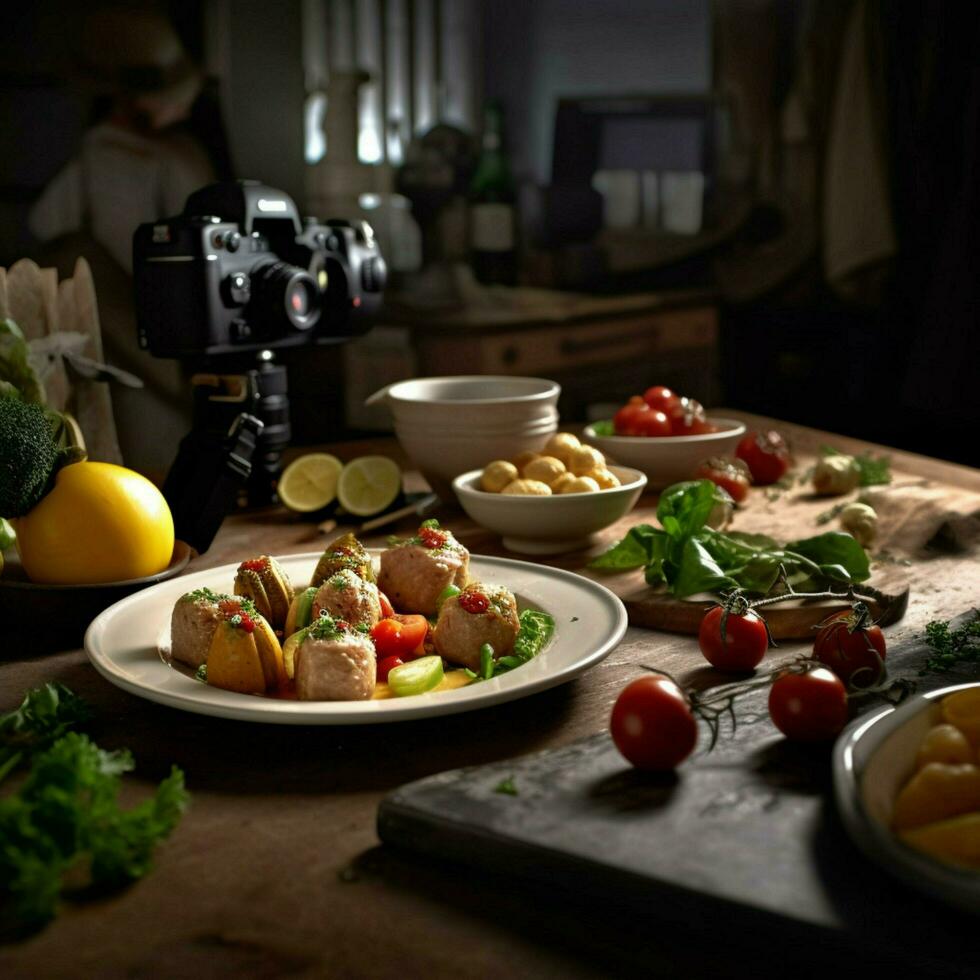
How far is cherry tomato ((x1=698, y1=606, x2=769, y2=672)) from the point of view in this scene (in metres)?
1.09

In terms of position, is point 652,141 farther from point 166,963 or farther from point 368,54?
point 166,963

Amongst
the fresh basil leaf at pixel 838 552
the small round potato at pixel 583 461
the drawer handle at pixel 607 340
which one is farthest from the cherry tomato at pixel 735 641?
the drawer handle at pixel 607 340

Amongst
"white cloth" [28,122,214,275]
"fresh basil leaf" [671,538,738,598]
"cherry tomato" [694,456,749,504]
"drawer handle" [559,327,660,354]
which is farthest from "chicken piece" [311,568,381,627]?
"drawer handle" [559,327,660,354]

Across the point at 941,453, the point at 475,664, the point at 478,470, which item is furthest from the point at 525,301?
the point at 475,664

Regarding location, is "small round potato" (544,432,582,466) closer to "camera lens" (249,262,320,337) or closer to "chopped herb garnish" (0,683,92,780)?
"camera lens" (249,262,320,337)

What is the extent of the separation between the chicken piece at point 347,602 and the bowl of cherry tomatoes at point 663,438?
790 mm

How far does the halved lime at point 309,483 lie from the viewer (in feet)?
5.61

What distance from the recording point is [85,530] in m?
1.20

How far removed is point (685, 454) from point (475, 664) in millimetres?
854

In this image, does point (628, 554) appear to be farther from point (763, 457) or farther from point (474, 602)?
point (763, 457)

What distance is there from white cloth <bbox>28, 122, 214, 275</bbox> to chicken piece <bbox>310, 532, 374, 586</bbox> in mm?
1398

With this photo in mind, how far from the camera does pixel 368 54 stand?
278 cm

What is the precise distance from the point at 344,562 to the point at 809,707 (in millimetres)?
485

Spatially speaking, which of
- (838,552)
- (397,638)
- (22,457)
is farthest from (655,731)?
(22,457)
